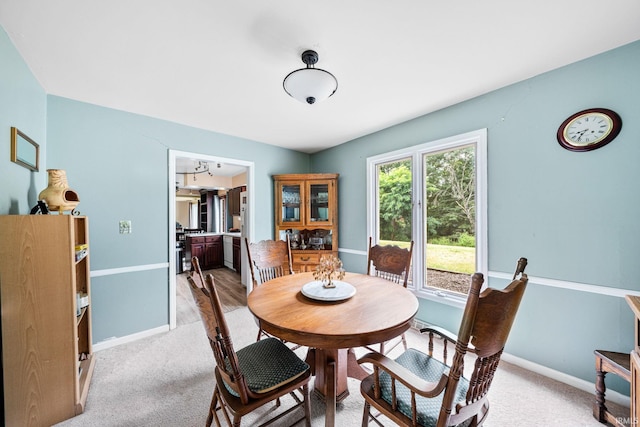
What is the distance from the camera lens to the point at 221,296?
391 cm

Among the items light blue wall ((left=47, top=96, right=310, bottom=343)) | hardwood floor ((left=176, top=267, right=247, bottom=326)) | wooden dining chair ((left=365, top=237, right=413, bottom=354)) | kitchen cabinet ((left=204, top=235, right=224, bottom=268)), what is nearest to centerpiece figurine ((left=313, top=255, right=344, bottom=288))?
wooden dining chair ((left=365, top=237, right=413, bottom=354))

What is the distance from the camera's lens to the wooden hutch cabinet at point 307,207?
3650mm

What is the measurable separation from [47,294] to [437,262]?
3.28m

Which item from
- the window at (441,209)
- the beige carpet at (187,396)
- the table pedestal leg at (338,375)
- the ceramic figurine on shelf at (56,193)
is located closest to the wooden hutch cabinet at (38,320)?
the beige carpet at (187,396)

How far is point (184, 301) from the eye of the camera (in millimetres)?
3697

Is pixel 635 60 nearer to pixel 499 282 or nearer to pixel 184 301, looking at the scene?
pixel 499 282

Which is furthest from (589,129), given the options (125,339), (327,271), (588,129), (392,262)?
(125,339)

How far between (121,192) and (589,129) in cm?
416

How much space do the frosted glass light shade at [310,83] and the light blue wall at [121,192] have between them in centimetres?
201

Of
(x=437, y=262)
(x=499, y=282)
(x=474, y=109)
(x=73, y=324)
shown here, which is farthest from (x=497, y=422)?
(x=73, y=324)

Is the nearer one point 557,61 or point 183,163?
point 557,61

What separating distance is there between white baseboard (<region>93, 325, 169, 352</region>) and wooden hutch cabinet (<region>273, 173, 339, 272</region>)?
69.6 inches

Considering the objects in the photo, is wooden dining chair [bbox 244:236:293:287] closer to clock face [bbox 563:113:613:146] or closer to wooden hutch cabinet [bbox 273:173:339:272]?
wooden hutch cabinet [bbox 273:173:339:272]

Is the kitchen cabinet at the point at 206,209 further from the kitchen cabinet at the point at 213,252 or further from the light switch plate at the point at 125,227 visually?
the light switch plate at the point at 125,227
